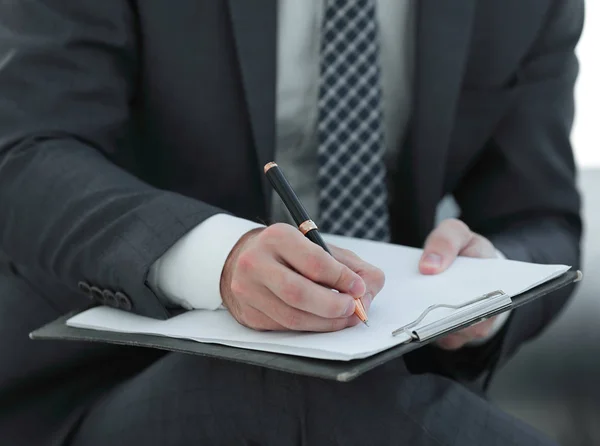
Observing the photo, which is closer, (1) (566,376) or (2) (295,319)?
(2) (295,319)

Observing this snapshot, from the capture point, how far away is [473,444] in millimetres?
693

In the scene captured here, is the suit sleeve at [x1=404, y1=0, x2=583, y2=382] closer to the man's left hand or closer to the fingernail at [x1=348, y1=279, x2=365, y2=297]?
the man's left hand

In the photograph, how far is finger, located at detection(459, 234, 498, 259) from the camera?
859 mm

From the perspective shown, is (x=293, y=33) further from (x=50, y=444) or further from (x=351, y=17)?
(x=50, y=444)

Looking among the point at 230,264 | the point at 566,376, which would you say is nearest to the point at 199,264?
the point at 230,264

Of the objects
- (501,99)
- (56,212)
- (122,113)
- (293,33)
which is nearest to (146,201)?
(56,212)

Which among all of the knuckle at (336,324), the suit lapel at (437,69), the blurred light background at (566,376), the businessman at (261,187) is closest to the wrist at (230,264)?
the businessman at (261,187)

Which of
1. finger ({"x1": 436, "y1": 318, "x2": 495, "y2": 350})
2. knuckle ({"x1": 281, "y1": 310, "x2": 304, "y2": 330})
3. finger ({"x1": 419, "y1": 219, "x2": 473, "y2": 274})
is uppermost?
knuckle ({"x1": 281, "y1": 310, "x2": 304, "y2": 330})

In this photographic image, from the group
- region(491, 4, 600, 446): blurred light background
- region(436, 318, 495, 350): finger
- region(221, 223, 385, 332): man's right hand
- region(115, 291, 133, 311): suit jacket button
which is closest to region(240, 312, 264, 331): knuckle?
region(221, 223, 385, 332): man's right hand


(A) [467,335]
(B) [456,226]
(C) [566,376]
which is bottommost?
(C) [566,376]

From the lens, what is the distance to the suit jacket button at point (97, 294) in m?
0.78

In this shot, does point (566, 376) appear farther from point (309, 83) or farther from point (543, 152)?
point (309, 83)

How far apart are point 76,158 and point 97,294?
15cm

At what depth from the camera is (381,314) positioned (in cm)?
68
